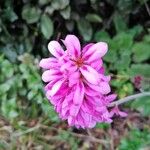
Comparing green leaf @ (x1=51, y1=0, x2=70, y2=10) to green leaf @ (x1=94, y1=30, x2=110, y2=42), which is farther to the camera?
green leaf @ (x1=94, y1=30, x2=110, y2=42)

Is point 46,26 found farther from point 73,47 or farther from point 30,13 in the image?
point 73,47

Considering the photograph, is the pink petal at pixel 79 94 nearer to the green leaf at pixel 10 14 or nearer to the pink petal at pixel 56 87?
the pink petal at pixel 56 87

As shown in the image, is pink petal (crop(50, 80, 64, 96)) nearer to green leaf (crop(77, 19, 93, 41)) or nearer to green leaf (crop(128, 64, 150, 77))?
green leaf (crop(128, 64, 150, 77))

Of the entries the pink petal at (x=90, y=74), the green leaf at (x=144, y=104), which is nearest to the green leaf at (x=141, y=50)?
the green leaf at (x=144, y=104)

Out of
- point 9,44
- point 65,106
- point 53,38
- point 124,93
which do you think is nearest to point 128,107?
point 124,93

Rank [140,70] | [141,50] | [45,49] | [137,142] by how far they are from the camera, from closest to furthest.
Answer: [137,142], [140,70], [141,50], [45,49]

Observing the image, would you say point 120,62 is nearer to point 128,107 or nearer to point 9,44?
point 128,107

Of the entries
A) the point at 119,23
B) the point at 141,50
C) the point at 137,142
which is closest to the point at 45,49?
the point at 119,23

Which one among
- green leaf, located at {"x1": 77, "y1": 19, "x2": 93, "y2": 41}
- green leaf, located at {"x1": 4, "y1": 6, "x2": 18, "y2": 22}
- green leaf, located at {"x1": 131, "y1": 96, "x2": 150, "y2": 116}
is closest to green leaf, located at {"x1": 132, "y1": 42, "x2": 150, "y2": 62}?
green leaf, located at {"x1": 131, "y1": 96, "x2": 150, "y2": 116}
